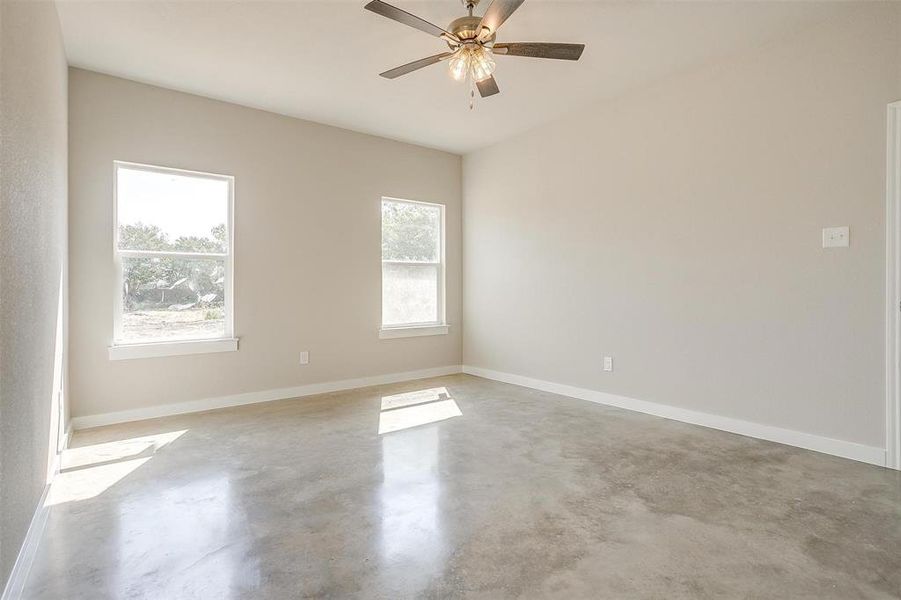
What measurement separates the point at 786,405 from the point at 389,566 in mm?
2948

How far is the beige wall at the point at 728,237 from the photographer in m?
2.93

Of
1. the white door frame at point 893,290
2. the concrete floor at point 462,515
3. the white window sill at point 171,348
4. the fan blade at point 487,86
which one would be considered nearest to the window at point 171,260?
the white window sill at point 171,348

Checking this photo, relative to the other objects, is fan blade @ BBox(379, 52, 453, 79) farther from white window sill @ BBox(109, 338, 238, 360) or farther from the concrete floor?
white window sill @ BBox(109, 338, 238, 360)

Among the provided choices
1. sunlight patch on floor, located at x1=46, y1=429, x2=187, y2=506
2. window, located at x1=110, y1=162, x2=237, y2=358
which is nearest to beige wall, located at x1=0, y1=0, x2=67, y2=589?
sunlight patch on floor, located at x1=46, y1=429, x2=187, y2=506

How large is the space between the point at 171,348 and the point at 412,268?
2.66 m

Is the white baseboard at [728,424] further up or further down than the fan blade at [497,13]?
further down

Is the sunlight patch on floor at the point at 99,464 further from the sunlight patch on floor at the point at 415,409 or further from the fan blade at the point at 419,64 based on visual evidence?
the fan blade at the point at 419,64

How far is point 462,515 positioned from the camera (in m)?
2.25

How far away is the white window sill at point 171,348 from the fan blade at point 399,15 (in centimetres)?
314

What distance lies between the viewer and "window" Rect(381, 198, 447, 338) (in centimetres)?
546

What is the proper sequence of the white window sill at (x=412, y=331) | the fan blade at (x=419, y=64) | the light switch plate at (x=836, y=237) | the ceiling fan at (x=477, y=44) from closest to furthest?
the ceiling fan at (x=477, y=44) → the fan blade at (x=419, y=64) → the light switch plate at (x=836, y=237) → the white window sill at (x=412, y=331)

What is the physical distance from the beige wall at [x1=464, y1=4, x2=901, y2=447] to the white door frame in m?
0.04

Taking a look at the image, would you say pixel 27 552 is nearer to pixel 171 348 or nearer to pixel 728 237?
pixel 171 348

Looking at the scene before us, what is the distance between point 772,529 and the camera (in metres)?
2.10
